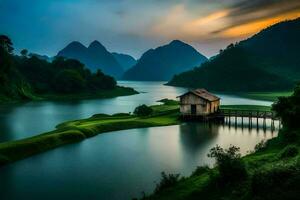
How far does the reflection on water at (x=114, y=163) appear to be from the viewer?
36938 mm

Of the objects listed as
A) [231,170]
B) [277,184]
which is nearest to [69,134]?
[231,170]

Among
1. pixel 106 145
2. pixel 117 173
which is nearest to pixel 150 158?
pixel 117 173

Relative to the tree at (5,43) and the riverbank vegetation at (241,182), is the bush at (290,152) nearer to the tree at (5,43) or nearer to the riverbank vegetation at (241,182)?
the riverbank vegetation at (241,182)

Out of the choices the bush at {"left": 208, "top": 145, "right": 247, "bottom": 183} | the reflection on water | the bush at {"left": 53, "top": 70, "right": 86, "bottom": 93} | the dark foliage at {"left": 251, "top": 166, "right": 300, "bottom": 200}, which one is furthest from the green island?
the bush at {"left": 53, "top": 70, "right": 86, "bottom": 93}

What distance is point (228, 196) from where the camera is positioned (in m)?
25.0

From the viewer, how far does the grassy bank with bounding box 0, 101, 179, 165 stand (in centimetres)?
5212

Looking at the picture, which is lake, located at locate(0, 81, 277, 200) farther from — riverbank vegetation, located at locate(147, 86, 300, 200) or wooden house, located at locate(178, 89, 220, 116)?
wooden house, located at locate(178, 89, 220, 116)

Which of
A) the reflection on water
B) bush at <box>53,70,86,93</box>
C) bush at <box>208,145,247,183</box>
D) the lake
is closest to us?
bush at <box>208,145,247,183</box>

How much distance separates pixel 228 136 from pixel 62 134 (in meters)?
30.0

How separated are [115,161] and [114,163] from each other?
1.07m

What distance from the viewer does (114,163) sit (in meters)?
47.5

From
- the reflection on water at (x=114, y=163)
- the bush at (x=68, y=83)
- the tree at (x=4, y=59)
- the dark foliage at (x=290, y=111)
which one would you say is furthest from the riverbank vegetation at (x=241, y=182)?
the bush at (x=68, y=83)

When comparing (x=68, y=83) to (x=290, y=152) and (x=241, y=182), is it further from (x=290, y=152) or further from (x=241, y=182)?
(x=241, y=182)

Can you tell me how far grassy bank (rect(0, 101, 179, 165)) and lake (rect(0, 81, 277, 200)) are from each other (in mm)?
1943
